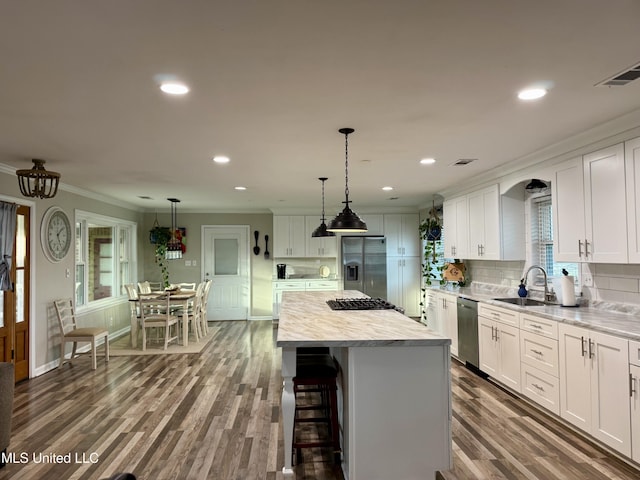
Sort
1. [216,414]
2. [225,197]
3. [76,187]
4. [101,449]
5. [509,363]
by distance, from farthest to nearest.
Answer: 1. [225,197]
2. [76,187]
3. [509,363]
4. [216,414]
5. [101,449]

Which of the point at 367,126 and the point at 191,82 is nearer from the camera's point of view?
the point at 191,82

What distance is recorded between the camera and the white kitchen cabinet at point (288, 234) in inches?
339

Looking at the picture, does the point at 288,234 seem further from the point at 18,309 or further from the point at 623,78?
the point at 623,78

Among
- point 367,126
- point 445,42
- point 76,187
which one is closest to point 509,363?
point 367,126

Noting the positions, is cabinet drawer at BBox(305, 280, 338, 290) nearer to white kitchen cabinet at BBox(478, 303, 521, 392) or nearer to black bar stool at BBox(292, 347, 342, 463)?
white kitchen cabinet at BBox(478, 303, 521, 392)

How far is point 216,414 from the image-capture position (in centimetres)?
374

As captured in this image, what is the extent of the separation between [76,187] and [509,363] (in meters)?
5.77

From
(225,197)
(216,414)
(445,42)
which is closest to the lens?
(445,42)

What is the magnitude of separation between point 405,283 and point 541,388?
16.2 feet

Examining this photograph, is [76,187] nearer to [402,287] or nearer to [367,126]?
[367,126]

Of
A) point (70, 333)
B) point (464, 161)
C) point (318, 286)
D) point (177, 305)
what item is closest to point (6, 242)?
point (70, 333)

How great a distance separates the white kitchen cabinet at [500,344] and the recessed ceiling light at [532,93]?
7.01 feet

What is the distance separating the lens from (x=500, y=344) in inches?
169

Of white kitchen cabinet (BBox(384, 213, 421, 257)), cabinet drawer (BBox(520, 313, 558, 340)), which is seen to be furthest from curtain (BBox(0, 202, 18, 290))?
white kitchen cabinet (BBox(384, 213, 421, 257))
